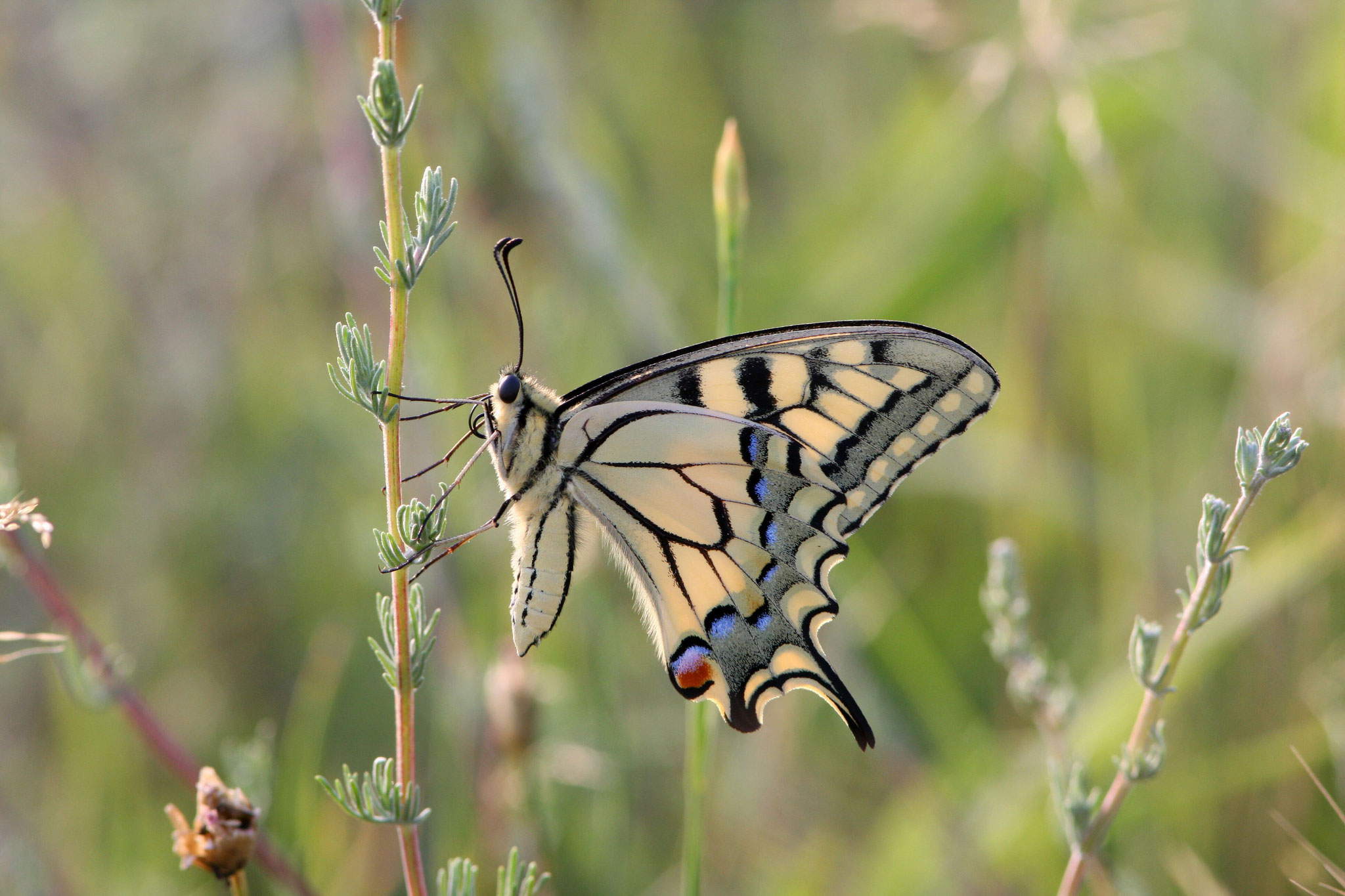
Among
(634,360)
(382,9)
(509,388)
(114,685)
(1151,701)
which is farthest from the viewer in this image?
(634,360)

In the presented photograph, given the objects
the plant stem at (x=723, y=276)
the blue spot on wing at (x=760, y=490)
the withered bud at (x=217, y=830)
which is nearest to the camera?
the withered bud at (x=217, y=830)

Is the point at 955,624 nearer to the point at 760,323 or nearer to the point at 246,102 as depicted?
the point at 760,323

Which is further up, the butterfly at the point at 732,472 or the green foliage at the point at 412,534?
the butterfly at the point at 732,472

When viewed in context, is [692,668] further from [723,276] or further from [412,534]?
[412,534]

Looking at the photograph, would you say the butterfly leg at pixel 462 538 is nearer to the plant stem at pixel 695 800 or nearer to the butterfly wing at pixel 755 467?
the butterfly wing at pixel 755 467

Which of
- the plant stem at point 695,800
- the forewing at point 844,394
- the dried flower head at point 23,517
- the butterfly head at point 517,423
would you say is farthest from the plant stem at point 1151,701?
the dried flower head at point 23,517

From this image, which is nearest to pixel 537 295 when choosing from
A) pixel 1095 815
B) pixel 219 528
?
pixel 219 528

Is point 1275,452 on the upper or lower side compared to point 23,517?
lower

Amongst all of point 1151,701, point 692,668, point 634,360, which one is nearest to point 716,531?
point 692,668
